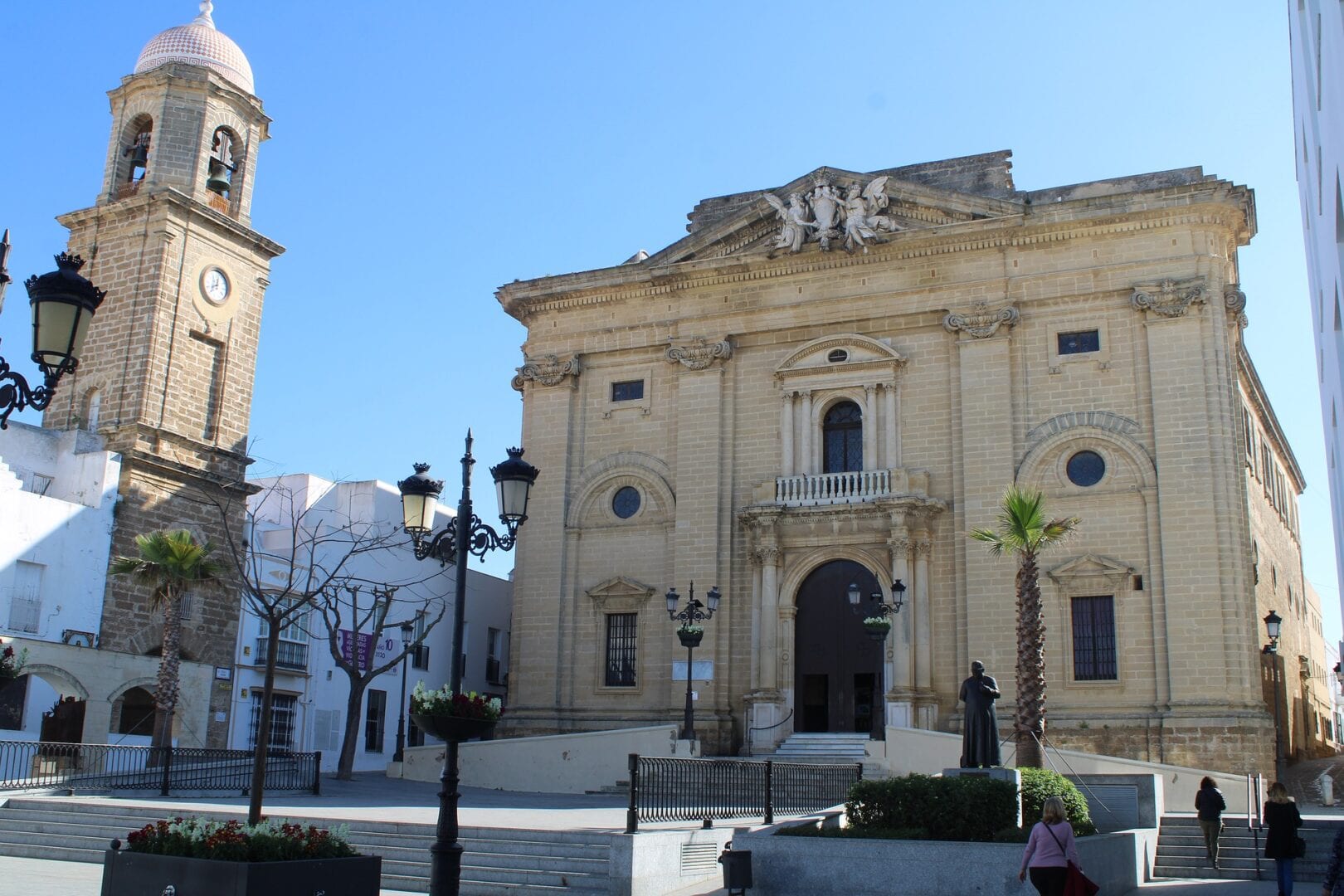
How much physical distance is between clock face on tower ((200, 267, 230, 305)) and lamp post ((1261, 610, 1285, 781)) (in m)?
28.0

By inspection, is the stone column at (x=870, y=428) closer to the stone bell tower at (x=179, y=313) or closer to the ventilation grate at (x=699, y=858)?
the ventilation grate at (x=699, y=858)

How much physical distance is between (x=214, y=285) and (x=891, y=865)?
1100 inches

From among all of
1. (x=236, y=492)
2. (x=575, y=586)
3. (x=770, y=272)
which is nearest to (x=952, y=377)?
(x=770, y=272)

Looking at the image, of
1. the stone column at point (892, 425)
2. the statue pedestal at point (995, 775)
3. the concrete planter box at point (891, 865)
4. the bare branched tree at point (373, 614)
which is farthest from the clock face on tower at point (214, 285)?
the statue pedestal at point (995, 775)

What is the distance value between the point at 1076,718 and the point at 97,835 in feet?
63.5

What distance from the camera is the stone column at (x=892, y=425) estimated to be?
31109 millimetres

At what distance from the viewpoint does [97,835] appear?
61.6 ft

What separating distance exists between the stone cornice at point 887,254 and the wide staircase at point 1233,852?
46.7 feet

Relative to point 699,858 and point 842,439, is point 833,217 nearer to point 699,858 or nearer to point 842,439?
point 842,439

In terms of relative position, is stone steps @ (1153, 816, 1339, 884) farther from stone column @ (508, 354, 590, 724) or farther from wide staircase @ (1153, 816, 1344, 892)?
stone column @ (508, 354, 590, 724)

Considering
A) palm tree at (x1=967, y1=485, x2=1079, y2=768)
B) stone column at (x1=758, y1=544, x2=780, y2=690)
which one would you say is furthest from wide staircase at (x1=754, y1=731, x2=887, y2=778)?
palm tree at (x1=967, y1=485, x2=1079, y2=768)

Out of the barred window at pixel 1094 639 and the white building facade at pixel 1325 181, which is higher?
the white building facade at pixel 1325 181

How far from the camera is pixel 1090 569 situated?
28.7m

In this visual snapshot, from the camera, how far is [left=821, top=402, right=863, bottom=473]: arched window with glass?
32.2 metres
